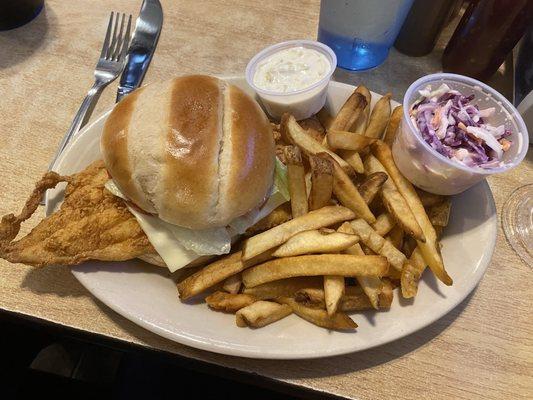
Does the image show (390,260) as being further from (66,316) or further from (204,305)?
(66,316)

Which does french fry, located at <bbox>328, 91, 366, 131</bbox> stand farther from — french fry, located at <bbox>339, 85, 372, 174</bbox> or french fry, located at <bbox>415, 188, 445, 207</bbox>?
french fry, located at <bbox>415, 188, 445, 207</bbox>

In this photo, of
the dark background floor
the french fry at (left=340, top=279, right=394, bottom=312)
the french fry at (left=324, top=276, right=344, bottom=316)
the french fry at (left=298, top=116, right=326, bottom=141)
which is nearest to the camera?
the french fry at (left=324, top=276, right=344, bottom=316)

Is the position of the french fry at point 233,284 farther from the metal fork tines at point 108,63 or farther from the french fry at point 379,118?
the metal fork tines at point 108,63

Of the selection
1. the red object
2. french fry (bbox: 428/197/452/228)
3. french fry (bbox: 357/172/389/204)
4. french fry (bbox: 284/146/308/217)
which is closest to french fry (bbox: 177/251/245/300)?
french fry (bbox: 284/146/308/217)

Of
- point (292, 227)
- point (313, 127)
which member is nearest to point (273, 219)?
point (292, 227)

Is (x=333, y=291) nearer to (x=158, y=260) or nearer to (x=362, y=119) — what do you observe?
(x=158, y=260)

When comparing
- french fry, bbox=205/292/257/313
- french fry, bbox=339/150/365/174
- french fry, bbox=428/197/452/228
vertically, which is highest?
french fry, bbox=339/150/365/174
